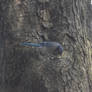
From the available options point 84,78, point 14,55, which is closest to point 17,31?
point 14,55

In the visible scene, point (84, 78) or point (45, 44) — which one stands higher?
point (45, 44)

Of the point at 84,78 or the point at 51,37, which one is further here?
the point at 84,78

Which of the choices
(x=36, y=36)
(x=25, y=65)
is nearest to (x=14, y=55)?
(x=25, y=65)

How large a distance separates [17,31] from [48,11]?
0.90 feet

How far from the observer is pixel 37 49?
161cm

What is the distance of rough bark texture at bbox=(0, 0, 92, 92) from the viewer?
5.23 feet

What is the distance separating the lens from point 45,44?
5.27 feet

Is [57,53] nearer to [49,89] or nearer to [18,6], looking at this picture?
[49,89]

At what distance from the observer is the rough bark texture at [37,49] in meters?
1.59

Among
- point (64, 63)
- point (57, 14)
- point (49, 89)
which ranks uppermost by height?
point (57, 14)

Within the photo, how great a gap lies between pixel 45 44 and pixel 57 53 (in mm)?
111

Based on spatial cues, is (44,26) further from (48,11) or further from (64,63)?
(64,63)

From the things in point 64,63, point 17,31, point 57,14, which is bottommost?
point 64,63

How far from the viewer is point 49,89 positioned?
159cm
